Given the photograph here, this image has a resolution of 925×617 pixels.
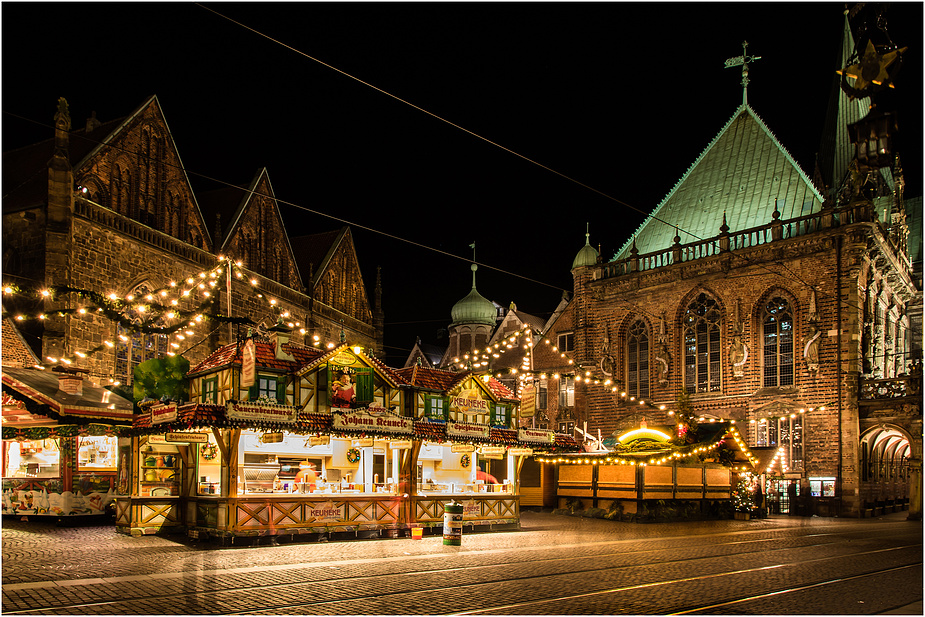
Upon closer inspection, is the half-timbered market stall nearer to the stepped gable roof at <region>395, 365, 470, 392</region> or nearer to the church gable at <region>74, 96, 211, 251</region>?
the stepped gable roof at <region>395, 365, 470, 392</region>

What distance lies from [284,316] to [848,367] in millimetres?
23372

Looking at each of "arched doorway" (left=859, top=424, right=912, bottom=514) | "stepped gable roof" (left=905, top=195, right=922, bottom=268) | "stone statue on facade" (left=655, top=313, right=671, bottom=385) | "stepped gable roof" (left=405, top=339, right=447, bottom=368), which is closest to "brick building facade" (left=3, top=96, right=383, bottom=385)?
"stone statue on facade" (left=655, top=313, right=671, bottom=385)

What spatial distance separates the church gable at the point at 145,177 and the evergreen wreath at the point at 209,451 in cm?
1322

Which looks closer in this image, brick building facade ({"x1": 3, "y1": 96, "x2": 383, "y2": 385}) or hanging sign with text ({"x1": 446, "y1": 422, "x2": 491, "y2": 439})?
hanging sign with text ({"x1": 446, "y1": 422, "x2": 491, "y2": 439})

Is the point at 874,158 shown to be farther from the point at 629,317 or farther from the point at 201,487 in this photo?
the point at 629,317

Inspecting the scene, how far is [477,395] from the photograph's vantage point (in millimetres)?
23406

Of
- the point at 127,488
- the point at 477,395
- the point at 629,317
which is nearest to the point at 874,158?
the point at 477,395

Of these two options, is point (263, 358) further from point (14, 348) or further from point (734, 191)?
point (734, 191)

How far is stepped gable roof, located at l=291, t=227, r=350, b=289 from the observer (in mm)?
45312

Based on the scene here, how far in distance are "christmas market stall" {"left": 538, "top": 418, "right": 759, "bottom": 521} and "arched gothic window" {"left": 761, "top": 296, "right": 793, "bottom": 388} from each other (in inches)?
250

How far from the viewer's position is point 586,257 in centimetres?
4341

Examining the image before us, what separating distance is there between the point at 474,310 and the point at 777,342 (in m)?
28.7

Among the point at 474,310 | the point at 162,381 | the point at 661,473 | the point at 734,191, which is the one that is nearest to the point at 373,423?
the point at 162,381

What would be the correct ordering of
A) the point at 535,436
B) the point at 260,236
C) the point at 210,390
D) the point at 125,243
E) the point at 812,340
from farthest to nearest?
the point at 260,236
the point at 812,340
the point at 125,243
the point at 535,436
the point at 210,390
